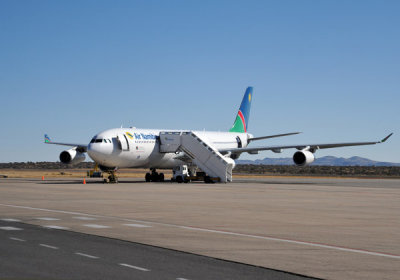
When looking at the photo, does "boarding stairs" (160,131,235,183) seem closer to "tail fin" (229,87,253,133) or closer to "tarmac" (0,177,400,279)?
"tail fin" (229,87,253,133)

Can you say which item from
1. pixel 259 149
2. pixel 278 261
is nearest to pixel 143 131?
pixel 259 149

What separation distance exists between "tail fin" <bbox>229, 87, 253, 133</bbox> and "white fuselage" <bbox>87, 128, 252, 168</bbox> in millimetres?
14872

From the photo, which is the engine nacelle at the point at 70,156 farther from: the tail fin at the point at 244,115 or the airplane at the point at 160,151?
the tail fin at the point at 244,115

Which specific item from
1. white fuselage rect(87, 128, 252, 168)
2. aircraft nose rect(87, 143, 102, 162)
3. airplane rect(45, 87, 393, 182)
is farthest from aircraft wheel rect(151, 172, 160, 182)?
aircraft nose rect(87, 143, 102, 162)

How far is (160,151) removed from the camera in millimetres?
53812

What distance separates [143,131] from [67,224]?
3500 cm

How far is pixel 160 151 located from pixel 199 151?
3820 millimetres

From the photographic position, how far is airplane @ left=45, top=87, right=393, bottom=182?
162 feet

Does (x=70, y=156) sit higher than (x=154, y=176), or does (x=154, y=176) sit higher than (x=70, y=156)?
(x=70, y=156)

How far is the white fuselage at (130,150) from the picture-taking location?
160 ft

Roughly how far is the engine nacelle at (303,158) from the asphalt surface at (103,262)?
3914 centimetres

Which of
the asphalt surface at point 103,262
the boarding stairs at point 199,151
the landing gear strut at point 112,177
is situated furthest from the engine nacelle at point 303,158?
the asphalt surface at point 103,262

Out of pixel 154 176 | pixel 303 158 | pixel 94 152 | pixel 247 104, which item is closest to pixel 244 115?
pixel 247 104

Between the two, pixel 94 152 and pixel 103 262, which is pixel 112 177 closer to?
pixel 94 152
